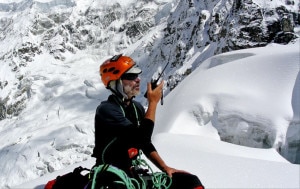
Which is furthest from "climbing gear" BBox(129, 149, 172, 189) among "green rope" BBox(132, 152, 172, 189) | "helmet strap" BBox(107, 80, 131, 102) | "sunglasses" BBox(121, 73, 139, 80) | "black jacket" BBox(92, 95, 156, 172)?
"sunglasses" BBox(121, 73, 139, 80)

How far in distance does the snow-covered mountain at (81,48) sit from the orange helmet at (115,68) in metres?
42.0

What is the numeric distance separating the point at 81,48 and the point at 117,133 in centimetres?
11854

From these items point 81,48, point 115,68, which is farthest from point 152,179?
point 81,48

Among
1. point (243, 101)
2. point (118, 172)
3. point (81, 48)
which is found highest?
point (118, 172)

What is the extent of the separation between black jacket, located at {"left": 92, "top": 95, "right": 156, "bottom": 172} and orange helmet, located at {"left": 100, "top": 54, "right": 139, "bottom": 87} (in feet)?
0.67

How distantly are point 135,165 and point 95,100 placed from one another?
8836cm

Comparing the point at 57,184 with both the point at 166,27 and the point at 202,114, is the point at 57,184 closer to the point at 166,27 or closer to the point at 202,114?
the point at 202,114

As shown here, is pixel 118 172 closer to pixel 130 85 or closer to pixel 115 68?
pixel 130 85

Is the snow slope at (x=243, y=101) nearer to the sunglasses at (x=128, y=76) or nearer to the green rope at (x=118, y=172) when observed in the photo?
the sunglasses at (x=128, y=76)

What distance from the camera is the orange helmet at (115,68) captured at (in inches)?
168

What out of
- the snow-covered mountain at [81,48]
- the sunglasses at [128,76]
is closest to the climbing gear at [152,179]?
the sunglasses at [128,76]

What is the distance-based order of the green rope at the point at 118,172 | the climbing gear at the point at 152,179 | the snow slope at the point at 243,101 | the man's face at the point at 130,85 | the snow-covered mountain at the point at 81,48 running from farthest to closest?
1. the snow-covered mountain at the point at 81,48
2. the snow slope at the point at 243,101
3. the man's face at the point at 130,85
4. the climbing gear at the point at 152,179
5. the green rope at the point at 118,172

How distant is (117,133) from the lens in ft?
13.5

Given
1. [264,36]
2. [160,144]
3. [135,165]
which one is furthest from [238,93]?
[264,36]
